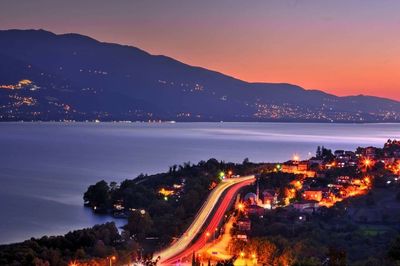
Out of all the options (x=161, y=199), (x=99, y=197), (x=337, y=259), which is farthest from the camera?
(x=99, y=197)

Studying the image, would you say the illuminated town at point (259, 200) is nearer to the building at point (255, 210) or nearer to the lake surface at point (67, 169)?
the building at point (255, 210)

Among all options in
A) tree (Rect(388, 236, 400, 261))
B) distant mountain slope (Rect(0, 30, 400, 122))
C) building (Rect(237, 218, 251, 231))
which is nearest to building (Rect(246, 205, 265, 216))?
building (Rect(237, 218, 251, 231))

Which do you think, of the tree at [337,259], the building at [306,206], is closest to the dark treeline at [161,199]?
the building at [306,206]

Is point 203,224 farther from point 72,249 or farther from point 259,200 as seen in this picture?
point 72,249

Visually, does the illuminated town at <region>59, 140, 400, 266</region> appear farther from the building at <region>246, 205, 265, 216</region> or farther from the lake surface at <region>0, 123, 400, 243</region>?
the lake surface at <region>0, 123, 400, 243</region>

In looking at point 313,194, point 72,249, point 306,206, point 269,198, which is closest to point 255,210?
point 306,206

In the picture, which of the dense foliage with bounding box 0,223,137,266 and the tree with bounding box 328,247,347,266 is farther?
the dense foliage with bounding box 0,223,137,266
